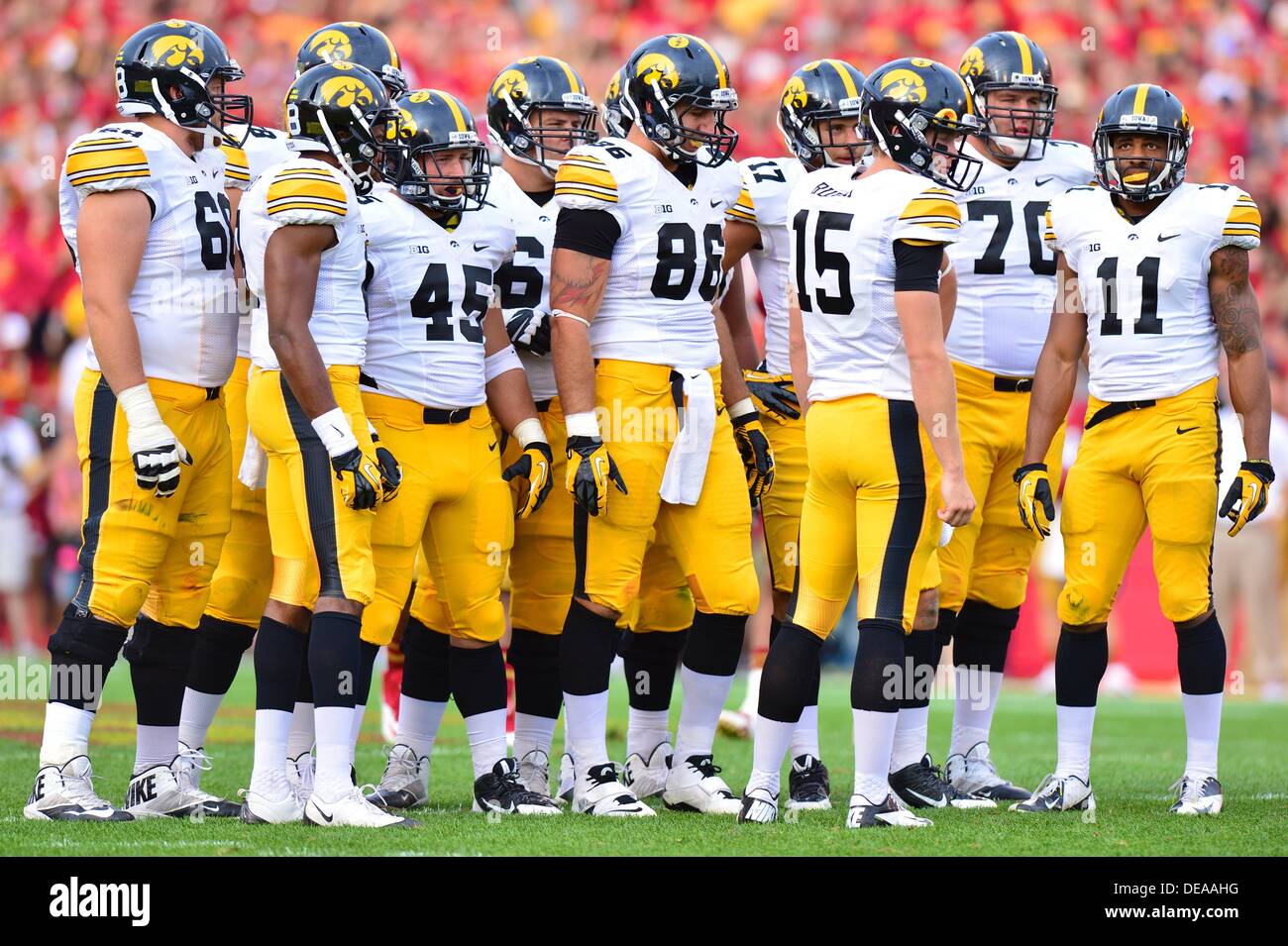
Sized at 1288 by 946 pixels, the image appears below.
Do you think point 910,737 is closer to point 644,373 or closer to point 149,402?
point 644,373

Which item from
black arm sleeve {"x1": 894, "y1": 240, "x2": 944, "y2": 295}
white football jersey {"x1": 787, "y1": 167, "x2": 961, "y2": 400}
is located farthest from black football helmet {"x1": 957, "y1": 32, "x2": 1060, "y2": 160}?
black arm sleeve {"x1": 894, "y1": 240, "x2": 944, "y2": 295}

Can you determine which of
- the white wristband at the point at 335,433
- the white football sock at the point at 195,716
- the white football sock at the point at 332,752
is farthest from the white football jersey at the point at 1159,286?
the white football sock at the point at 195,716

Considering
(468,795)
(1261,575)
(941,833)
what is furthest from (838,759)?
(1261,575)

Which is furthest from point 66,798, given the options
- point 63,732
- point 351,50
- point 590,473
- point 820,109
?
point 820,109

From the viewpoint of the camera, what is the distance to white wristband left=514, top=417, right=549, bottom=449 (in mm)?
5742

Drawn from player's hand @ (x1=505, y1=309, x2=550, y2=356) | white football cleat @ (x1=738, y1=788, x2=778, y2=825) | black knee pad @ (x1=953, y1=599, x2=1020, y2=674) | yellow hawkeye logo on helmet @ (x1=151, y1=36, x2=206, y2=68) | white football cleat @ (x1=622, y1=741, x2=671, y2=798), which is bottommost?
white football cleat @ (x1=622, y1=741, x2=671, y2=798)

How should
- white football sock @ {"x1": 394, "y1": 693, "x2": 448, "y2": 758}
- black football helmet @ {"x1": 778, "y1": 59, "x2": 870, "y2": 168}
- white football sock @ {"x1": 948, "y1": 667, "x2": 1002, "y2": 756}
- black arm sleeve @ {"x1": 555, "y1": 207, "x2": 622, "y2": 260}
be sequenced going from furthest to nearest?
1. white football sock @ {"x1": 948, "y1": 667, "x2": 1002, "y2": 756}
2. black football helmet @ {"x1": 778, "y1": 59, "x2": 870, "y2": 168}
3. white football sock @ {"x1": 394, "y1": 693, "x2": 448, "y2": 758}
4. black arm sleeve @ {"x1": 555, "y1": 207, "x2": 622, "y2": 260}

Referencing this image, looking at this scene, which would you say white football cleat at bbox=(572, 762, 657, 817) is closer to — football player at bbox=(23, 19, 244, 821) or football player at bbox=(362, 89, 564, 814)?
football player at bbox=(362, 89, 564, 814)

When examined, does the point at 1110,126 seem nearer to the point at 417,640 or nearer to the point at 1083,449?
the point at 1083,449

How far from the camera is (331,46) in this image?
262 inches

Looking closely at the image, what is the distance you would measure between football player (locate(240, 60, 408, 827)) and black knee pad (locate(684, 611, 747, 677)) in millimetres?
1190

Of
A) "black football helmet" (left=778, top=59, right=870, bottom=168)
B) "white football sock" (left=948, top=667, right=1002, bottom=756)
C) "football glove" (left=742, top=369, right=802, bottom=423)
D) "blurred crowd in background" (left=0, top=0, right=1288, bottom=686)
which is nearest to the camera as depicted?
"black football helmet" (left=778, top=59, right=870, bottom=168)

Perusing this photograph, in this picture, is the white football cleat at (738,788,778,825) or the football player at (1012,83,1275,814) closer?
the white football cleat at (738,788,778,825)

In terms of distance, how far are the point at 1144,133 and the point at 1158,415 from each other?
0.92 meters
